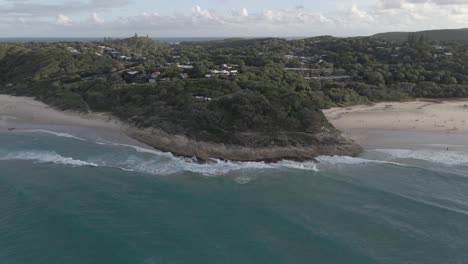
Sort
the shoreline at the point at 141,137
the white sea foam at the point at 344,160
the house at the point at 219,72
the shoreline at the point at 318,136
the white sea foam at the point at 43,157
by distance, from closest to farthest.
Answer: the white sea foam at the point at 43,157
the white sea foam at the point at 344,160
the shoreline at the point at 141,137
the shoreline at the point at 318,136
the house at the point at 219,72

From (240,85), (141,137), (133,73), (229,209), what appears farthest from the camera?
(133,73)

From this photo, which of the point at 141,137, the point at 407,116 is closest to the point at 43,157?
the point at 141,137

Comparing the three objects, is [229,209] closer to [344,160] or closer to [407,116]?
[344,160]

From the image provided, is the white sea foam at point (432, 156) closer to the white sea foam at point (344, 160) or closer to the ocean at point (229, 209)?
the ocean at point (229, 209)

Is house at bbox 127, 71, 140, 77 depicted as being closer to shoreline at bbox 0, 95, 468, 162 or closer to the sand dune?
shoreline at bbox 0, 95, 468, 162

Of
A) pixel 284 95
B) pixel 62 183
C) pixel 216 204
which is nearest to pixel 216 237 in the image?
pixel 216 204

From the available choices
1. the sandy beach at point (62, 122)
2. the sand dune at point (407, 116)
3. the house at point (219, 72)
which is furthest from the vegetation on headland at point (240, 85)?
the sand dune at point (407, 116)

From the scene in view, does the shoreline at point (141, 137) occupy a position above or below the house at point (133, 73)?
below

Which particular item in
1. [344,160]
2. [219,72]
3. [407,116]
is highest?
[219,72]
